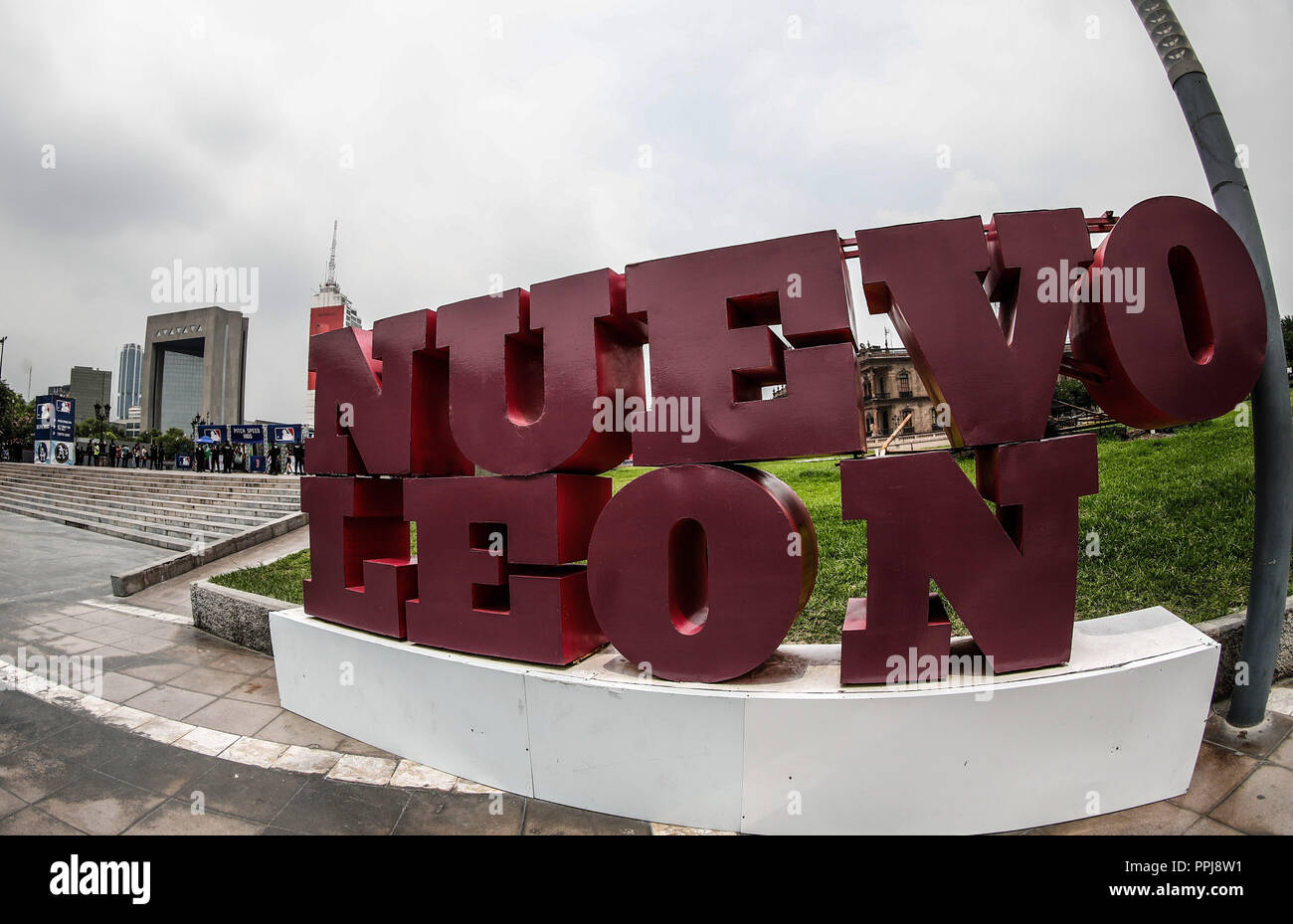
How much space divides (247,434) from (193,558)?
29.6 m

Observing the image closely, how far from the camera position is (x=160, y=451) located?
36500 millimetres

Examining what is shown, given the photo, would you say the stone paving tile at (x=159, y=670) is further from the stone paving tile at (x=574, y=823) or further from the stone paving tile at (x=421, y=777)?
the stone paving tile at (x=574, y=823)

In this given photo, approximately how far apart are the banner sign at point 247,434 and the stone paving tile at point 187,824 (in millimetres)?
38405

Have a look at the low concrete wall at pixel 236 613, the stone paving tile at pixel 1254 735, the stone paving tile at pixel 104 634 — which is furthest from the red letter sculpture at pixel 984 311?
the stone paving tile at pixel 104 634

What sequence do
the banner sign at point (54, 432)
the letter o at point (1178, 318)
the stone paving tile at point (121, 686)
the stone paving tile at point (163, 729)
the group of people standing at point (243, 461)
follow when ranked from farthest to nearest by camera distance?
the banner sign at point (54, 432) → the group of people standing at point (243, 461) → the stone paving tile at point (121, 686) → the stone paving tile at point (163, 729) → the letter o at point (1178, 318)

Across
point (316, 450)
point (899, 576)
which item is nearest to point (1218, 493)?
point (899, 576)

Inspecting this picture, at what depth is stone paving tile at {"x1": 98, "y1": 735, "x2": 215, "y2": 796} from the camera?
4117 millimetres

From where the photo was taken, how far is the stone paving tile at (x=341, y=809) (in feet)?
12.1

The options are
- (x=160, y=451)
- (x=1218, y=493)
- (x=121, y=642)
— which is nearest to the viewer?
(x=121, y=642)

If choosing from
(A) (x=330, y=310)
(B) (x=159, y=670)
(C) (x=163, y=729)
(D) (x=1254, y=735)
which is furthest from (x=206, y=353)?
(D) (x=1254, y=735)

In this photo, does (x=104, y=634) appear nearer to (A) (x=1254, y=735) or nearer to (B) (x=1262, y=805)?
(B) (x=1262, y=805)

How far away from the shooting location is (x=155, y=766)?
437 cm

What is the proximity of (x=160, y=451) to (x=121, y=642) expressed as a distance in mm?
38830
